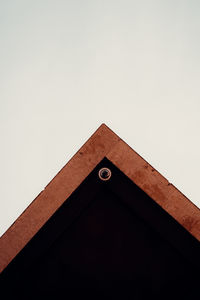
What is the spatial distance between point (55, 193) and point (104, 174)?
97cm

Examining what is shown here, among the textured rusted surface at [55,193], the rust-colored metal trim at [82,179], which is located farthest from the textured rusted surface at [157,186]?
the textured rusted surface at [55,193]

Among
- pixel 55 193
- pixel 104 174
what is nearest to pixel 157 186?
pixel 104 174

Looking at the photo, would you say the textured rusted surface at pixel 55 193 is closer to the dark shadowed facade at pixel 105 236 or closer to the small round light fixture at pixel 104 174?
the dark shadowed facade at pixel 105 236

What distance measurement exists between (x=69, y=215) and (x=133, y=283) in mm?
1717

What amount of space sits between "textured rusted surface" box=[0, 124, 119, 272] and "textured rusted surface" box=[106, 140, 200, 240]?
0.27m

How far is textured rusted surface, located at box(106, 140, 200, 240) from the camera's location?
3768 millimetres

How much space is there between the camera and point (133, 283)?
3.99 meters

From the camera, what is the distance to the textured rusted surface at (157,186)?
3.77 metres

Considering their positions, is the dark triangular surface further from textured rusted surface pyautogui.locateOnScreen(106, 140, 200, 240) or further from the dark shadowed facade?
textured rusted surface pyautogui.locateOnScreen(106, 140, 200, 240)

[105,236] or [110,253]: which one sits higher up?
[105,236]

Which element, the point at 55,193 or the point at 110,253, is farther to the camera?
the point at 110,253

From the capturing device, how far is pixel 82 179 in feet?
13.1

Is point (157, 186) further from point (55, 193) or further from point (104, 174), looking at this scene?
point (55, 193)

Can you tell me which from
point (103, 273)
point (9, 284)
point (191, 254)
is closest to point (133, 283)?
point (103, 273)
